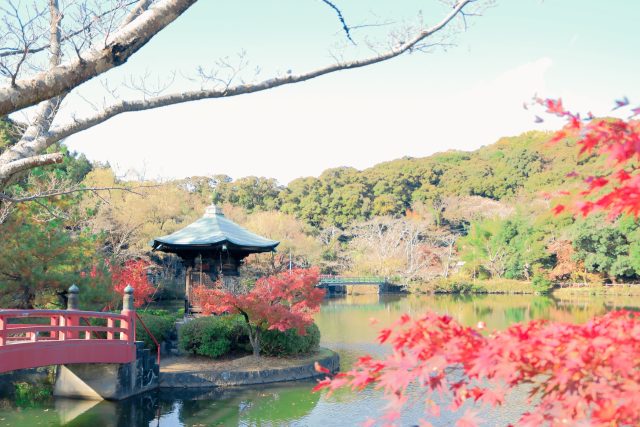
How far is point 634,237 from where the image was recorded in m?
27.9

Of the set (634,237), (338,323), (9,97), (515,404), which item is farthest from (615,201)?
(634,237)

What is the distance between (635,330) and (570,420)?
0.38 meters

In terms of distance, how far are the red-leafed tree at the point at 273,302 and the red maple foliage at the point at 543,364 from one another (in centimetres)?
820

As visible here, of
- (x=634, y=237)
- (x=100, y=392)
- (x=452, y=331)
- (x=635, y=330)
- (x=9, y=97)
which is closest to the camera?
(x=635, y=330)

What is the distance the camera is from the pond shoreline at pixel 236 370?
9547 mm

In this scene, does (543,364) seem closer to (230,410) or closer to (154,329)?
(230,410)

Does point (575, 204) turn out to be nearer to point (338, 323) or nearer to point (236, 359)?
point (236, 359)

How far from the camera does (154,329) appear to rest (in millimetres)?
10977

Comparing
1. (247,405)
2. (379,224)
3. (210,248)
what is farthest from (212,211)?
(379,224)

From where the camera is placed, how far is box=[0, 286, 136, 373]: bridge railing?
6770 mm

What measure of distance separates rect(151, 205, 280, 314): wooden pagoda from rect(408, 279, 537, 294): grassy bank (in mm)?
18215

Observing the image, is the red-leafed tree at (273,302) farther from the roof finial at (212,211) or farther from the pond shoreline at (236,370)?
the roof finial at (212,211)

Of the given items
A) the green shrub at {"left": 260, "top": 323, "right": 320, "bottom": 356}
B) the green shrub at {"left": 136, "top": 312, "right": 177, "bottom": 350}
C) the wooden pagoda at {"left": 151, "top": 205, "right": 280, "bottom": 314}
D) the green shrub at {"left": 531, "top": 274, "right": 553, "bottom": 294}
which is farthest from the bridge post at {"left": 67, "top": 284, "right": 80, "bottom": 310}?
the green shrub at {"left": 531, "top": 274, "right": 553, "bottom": 294}

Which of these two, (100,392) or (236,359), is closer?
(100,392)
